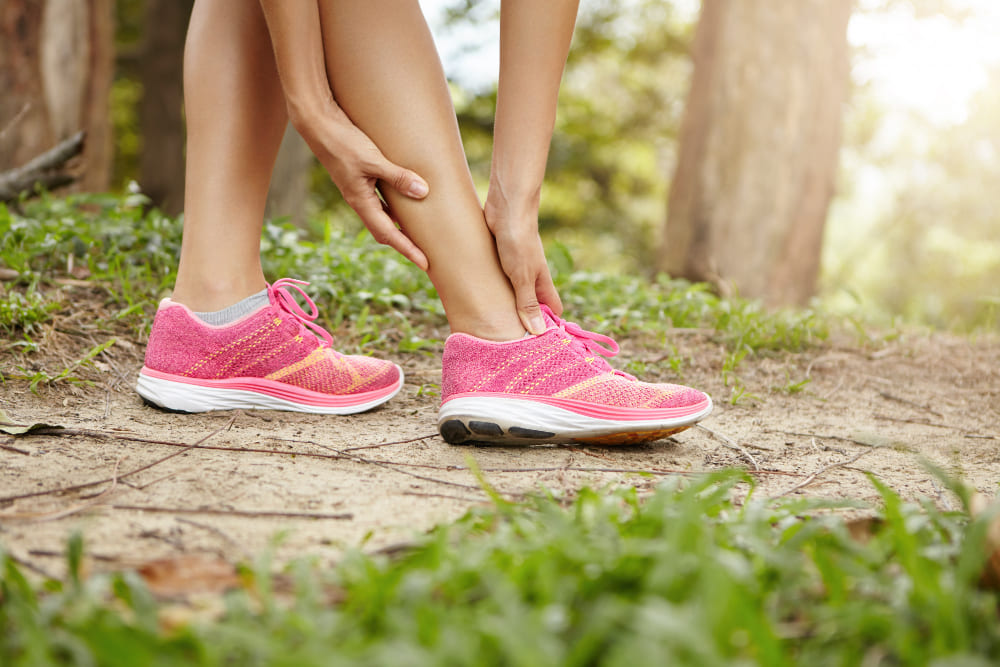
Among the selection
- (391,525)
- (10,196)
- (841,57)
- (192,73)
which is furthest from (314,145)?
(841,57)

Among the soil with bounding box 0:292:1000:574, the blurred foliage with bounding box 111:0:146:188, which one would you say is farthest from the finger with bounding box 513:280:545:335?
the blurred foliage with bounding box 111:0:146:188

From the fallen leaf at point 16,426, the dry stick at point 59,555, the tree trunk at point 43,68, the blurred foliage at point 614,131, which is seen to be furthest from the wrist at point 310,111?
the blurred foliage at point 614,131

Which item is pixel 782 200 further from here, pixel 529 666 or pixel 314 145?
pixel 529 666

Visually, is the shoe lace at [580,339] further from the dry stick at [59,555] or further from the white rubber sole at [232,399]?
the dry stick at [59,555]

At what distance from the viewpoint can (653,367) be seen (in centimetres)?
223

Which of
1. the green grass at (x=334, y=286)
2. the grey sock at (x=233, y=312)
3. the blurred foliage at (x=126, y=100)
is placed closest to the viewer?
the grey sock at (x=233, y=312)

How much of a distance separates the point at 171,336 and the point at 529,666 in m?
1.29

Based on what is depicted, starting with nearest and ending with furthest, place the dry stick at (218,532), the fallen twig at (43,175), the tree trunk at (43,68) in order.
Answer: the dry stick at (218,532) < the fallen twig at (43,175) < the tree trunk at (43,68)

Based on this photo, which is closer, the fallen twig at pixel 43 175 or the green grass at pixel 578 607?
the green grass at pixel 578 607

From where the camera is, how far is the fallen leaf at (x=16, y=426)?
132 cm

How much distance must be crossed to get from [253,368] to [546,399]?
2.19ft

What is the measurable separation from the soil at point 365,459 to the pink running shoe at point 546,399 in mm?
44

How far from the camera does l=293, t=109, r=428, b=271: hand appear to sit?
1435mm

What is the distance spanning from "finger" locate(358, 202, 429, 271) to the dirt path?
0.37 meters
